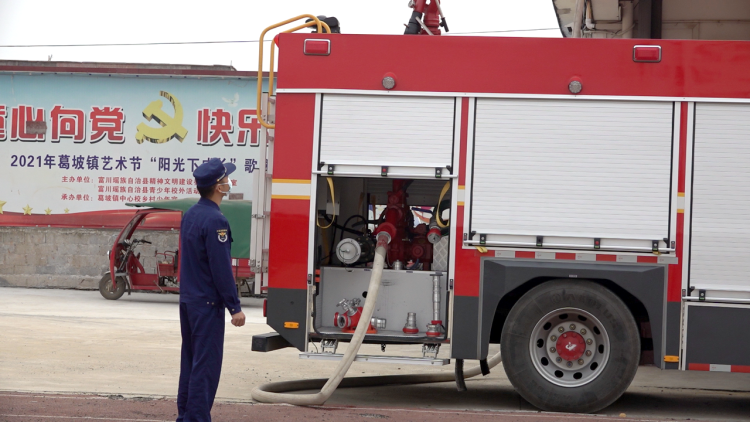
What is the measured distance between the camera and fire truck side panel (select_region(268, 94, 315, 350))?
7.21 metres

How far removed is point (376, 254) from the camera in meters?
7.25

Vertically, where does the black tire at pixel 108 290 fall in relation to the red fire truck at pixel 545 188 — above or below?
below

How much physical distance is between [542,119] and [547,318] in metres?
1.71

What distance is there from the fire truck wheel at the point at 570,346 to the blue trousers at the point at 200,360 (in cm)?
276

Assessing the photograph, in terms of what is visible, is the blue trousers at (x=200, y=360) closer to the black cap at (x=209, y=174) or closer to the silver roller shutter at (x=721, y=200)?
the black cap at (x=209, y=174)

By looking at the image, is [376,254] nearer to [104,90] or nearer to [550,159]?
[550,159]

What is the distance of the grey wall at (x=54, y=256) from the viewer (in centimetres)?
2072

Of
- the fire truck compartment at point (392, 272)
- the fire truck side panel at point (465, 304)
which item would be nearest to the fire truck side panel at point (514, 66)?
the fire truck compartment at point (392, 272)

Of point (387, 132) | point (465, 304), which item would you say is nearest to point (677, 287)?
point (465, 304)

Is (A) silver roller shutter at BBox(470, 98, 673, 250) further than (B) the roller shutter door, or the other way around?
(B) the roller shutter door

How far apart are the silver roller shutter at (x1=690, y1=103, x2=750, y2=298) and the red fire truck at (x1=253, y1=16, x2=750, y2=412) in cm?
1

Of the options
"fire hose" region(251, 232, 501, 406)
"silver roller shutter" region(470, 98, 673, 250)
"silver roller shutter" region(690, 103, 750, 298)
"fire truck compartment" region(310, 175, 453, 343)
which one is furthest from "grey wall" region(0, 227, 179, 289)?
"silver roller shutter" region(690, 103, 750, 298)

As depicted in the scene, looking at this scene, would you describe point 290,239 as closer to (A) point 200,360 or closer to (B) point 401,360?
(B) point 401,360

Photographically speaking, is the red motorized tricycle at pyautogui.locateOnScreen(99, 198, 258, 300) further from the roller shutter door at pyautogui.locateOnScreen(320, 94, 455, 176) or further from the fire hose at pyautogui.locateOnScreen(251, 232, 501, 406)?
the roller shutter door at pyautogui.locateOnScreen(320, 94, 455, 176)
